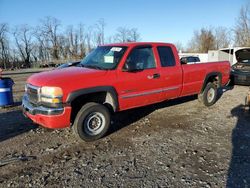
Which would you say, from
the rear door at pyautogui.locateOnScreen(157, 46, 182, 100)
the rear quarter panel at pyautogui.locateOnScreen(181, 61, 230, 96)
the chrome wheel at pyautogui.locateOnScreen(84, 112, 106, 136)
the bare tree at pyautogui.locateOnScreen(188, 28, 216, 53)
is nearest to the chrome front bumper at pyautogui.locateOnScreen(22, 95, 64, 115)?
the chrome wheel at pyautogui.locateOnScreen(84, 112, 106, 136)

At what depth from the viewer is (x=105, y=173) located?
12.3 ft

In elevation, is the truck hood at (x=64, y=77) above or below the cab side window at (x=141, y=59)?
below

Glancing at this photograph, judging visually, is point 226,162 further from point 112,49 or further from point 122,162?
point 112,49

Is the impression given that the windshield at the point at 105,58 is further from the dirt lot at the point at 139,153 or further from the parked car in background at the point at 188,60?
the parked car in background at the point at 188,60

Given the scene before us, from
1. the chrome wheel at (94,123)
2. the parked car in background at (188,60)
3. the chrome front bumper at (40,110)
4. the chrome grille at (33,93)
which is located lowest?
the chrome wheel at (94,123)

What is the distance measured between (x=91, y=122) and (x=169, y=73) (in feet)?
8.08

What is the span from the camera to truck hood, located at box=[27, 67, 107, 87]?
4523mm

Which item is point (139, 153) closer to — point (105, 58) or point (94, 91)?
point (94, 91)

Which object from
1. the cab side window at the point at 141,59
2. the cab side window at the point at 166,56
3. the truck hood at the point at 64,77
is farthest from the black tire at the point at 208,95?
the truck hood at the point at 64,77

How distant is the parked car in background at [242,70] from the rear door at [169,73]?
6948mm

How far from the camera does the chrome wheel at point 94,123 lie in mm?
4938

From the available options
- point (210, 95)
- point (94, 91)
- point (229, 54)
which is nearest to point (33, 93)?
point (94, 91)

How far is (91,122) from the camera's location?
16.5 feet

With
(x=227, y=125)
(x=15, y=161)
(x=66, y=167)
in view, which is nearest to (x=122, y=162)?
(x=66, y=167)
